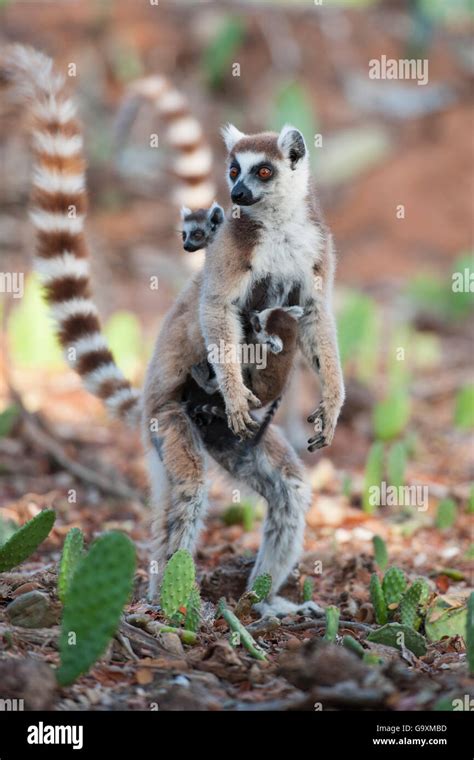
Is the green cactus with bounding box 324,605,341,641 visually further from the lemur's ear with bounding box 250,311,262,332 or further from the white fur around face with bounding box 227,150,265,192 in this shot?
the white fur around face with bounding box 227,150,265,192

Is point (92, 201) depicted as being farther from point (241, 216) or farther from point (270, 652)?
point (270, 652)

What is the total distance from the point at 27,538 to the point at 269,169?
7.08ft

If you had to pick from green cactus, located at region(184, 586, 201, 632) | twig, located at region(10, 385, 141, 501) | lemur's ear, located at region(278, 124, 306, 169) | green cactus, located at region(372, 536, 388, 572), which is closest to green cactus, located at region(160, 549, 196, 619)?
green cactus, located at region(184, 586, 201, 632)

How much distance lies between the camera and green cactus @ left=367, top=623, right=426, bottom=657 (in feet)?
15.6

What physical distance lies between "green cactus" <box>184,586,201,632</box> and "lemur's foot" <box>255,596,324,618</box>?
65 cm

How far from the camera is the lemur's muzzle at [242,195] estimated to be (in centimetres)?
516

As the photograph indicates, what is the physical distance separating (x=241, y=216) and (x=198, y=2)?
610 inches

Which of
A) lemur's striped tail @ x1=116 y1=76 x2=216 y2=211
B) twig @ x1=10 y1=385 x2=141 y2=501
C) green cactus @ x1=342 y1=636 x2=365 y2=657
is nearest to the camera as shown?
green cactus @ x1=342 y1=636 x2=365 y2=657

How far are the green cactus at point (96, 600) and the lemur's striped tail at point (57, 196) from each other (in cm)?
229

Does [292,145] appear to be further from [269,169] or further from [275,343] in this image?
[275,343]

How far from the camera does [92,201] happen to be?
16.5 metres

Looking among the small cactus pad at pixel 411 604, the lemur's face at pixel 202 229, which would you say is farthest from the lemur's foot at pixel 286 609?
the lemur's face at pixel 202 229
